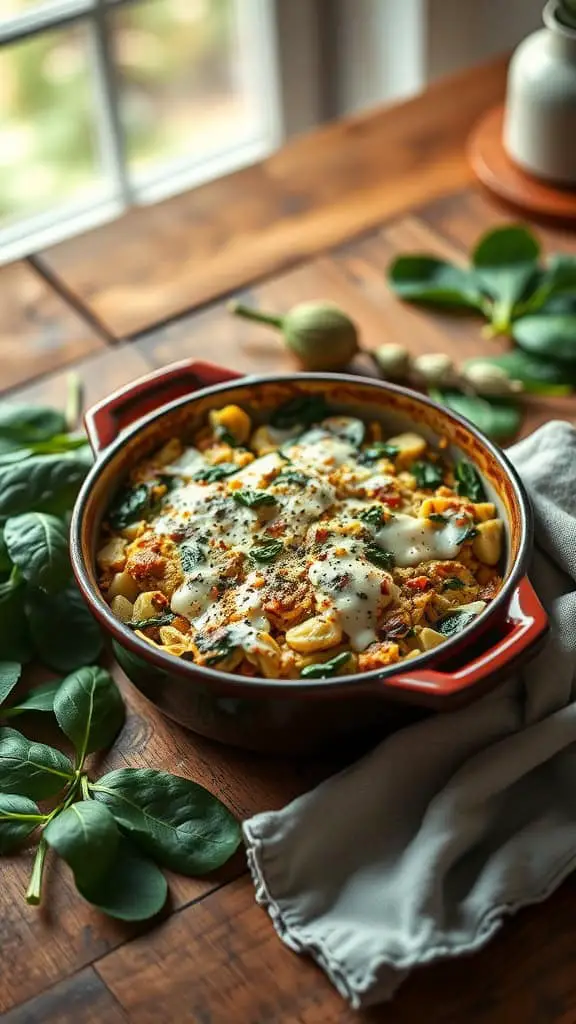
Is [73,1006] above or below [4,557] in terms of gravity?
below

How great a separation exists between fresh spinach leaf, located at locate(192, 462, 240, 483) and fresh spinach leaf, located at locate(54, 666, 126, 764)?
19 centimetres

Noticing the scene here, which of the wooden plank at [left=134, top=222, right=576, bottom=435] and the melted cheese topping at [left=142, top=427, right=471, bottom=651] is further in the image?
the wooden plank at [left=134, top=222, right=576, bottom=435]

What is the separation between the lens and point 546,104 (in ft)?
5.19

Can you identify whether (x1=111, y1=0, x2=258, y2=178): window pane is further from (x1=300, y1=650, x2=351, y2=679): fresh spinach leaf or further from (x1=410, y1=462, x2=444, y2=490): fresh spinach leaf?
(x1=300, y1=650, x2=351, y2=679): fresh spinach leaf

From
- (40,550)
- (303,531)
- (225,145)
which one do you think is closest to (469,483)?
(303,531)

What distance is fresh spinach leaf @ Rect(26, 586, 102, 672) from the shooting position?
1133mm

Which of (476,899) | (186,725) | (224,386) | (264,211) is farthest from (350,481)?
(264,211)

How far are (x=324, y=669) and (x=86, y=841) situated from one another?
0.72 ft

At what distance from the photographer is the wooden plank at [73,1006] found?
913 millimetres

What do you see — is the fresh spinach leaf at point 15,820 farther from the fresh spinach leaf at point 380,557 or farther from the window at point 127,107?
the window at point 127,107

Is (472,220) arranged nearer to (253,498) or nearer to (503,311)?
(503,311)

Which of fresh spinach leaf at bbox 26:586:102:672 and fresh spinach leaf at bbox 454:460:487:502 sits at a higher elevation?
fresh spinach leaf at bbox 454:460:487:502

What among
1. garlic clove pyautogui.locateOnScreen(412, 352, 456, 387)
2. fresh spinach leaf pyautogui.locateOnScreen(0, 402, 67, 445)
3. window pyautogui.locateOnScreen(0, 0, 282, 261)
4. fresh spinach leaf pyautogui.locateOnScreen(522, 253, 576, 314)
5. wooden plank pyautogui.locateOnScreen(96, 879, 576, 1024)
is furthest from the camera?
window pyautogui.locateOnScreen(0, 0, 282, 261)

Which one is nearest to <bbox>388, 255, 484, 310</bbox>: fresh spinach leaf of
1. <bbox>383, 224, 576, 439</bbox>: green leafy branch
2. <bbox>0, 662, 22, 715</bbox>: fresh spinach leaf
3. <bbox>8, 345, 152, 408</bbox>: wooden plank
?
<bbox>383, 224, 576, 439</bbox>: green leafy branch
